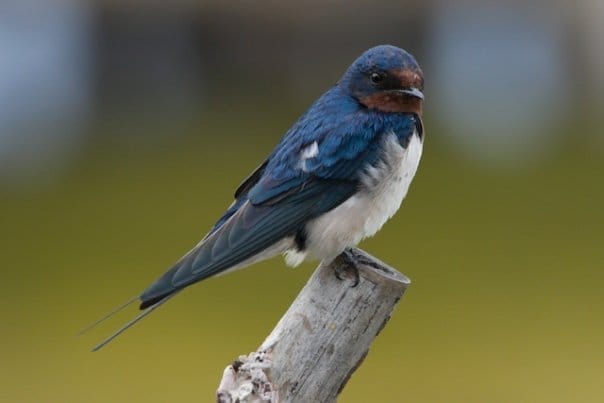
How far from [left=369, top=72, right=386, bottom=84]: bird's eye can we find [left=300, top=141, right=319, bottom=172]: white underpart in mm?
182

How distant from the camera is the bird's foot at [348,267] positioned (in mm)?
2119

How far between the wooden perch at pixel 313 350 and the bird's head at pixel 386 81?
0.58 metres

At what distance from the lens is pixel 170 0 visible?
11.4 m

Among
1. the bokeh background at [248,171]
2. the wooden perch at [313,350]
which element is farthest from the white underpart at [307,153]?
the bokeh background at [248,171]

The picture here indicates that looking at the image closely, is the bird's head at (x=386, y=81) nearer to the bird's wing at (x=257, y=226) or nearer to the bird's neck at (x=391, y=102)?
the bird's neck at (x=391, y=102)

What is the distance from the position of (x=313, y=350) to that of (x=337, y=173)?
1.91 feet

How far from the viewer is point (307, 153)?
2508 mm

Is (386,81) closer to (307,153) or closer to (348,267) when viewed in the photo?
(307,153)

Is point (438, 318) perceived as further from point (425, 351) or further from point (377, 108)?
point (377, 108)

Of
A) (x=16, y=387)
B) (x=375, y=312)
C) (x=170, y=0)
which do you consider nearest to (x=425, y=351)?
(x=16, y=387)

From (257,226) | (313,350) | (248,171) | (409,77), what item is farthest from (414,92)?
(248,171)

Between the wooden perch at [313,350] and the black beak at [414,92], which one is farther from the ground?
the black beak at [414,92]

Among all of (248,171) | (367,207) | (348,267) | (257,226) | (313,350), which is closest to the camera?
(313,350)

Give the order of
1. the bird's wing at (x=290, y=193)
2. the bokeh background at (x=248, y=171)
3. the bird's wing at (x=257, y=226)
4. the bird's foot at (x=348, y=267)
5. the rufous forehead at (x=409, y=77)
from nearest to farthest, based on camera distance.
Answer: the bird's foot at (x=348, y=267) < the bird's wing at (x=257, y=226) < the bird's wing at (x=290, y=193) < the rufous forehead at (x=409, y=77) < the bokeh background at (x=248, y=171)
